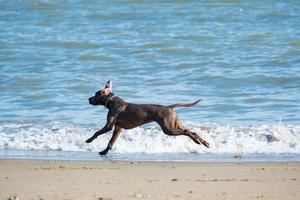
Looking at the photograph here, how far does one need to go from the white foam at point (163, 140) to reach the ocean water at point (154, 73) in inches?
0.6

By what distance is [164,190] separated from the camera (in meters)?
6.87

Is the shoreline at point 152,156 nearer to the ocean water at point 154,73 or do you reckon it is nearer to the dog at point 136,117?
the ocean water at point 154,73

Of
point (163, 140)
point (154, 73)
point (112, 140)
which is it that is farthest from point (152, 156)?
point (154, 73)

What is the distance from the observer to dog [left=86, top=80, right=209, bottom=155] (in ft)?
32.0

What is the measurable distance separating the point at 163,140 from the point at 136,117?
1.10 m

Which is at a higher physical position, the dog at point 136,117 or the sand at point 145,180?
the dog at point 136,117

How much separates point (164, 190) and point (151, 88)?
8.18 m

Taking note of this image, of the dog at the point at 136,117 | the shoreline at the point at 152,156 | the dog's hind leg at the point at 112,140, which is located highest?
the dog at the point at 136,117

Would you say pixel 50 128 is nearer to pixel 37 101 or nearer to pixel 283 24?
pixel 37 101

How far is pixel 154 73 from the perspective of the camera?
16391 millimetres

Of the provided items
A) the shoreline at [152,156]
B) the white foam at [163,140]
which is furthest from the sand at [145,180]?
the white foam at [163,140]

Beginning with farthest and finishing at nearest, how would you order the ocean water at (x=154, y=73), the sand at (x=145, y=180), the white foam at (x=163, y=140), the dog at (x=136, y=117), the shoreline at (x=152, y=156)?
the ocean water at (x=154, y=73) → the white foam at (x=163, y=140) → the dog at (x=136, y=117) → the shoreline at (x=152, y=156) → the sand at (x=145, y=180)

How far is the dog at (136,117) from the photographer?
32.0 feet

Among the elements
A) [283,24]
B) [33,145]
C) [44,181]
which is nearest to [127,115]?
[33,145]
